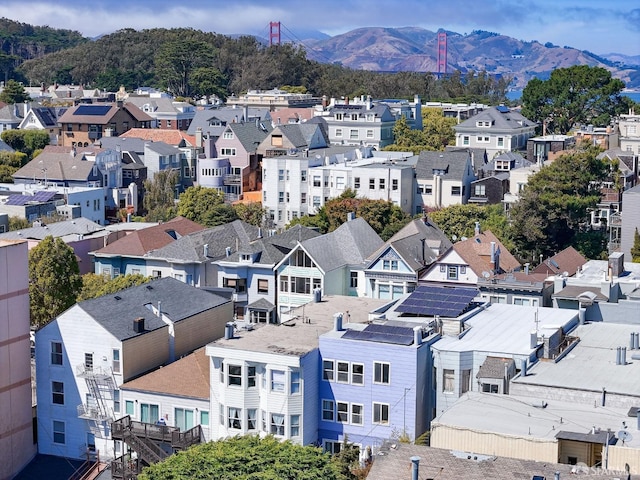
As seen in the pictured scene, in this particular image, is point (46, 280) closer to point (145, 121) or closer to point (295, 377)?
point (295, 377)

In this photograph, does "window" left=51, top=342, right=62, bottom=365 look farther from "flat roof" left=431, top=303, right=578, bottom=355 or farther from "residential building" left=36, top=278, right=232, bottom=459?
"flat roof" left=431, top=303, right=578, bottom=355

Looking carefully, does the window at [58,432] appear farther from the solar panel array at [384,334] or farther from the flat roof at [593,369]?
the flat roof at [593,369]

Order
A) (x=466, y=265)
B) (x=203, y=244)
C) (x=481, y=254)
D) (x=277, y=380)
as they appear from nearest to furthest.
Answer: (x=277, y=380) < (x=466, y=265) < (x=481, y=254) < (x=203, y=244)

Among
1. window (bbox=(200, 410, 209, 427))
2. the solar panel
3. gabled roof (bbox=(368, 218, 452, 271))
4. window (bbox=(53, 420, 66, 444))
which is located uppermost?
the solar panel

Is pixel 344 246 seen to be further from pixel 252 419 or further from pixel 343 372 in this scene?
pixel 252 419

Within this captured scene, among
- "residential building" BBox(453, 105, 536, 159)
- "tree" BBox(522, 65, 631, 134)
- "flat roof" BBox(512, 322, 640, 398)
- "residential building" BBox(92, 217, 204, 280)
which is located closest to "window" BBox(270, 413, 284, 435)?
"flat roof" BBox(512, 322, 640, 398)

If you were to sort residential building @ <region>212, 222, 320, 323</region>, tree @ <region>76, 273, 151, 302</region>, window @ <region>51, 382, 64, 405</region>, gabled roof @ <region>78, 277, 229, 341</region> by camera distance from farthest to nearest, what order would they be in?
tree @ <region>76, 273, 151, 302</region> → residential building @ <region>212, 222, 320, 323</region> → window @ <region>51, 382, 64, 405</region> → gabled roof @ <region>78, 277, 229, 341</region>

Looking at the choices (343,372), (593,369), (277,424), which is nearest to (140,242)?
(277,424)
